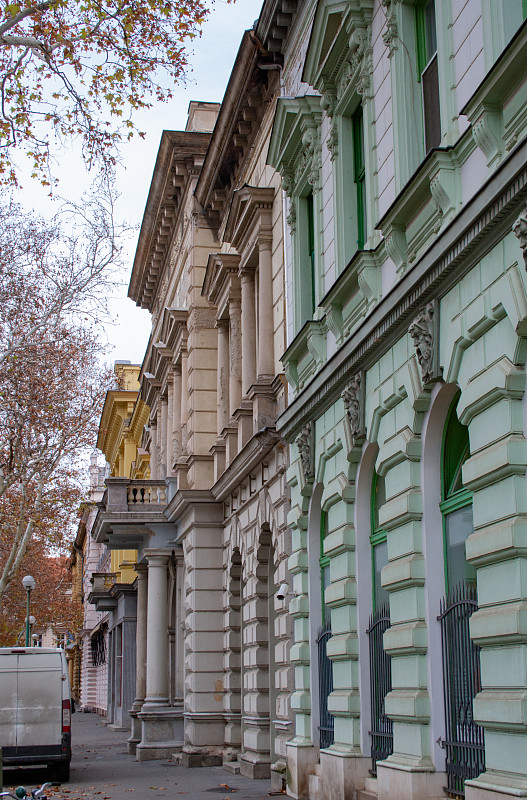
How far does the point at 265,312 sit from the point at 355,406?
6.33 metres

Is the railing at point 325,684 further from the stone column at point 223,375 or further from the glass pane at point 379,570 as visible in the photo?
the stone column at point 223,375

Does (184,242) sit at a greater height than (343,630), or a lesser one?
greater

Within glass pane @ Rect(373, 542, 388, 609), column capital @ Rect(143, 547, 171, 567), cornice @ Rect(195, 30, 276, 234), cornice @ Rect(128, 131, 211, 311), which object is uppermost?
cornice @ Rect(128, 131, 211, 311)

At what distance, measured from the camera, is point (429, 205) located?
32.0 feet

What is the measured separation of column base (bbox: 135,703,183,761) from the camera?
77.6 ft

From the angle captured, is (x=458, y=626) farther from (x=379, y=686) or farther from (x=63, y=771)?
(x=63, y=771)

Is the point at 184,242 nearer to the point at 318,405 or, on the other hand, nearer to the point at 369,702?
the point at 318,405

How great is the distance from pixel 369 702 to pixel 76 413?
2008 cm

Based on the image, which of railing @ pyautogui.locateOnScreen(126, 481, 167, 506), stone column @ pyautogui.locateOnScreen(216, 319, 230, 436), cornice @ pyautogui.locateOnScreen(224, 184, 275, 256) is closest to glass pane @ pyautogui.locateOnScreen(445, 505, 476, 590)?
cornice @ pyautogui.locateOnScreen(224, 184, 275, 256)

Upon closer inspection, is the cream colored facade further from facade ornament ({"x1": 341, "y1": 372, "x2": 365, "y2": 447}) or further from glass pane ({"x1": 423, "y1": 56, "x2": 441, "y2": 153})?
glass pane ({"x1": 423, "y1": 56, "x2": 441, "y2": 153})

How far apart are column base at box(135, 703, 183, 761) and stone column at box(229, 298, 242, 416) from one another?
718 centimetres

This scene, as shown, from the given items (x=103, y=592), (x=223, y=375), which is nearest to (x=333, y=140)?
(x=223, y=375)

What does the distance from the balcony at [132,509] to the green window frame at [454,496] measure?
15285 millimetres

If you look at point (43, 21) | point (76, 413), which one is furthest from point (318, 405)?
point (76, 413)
